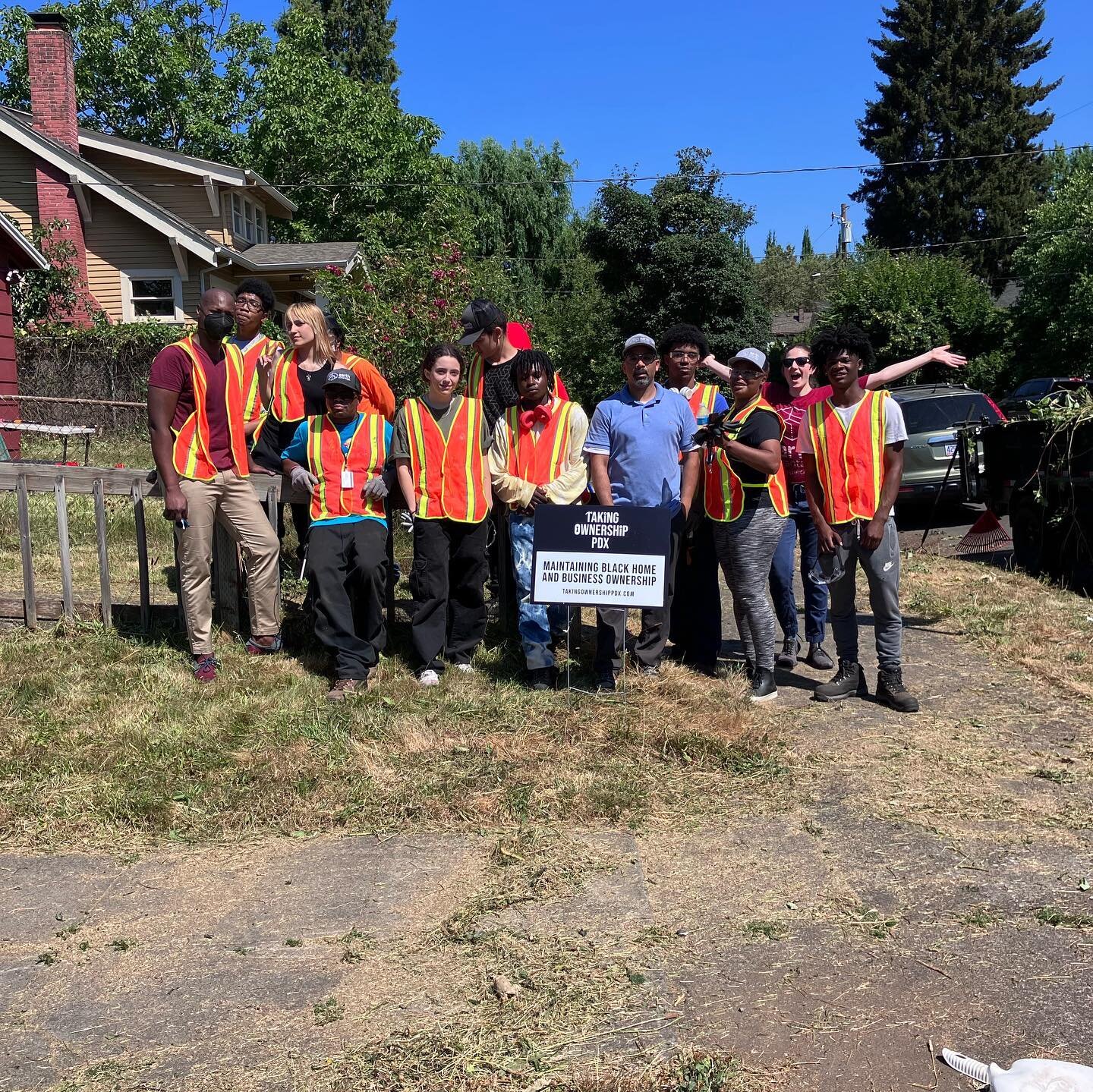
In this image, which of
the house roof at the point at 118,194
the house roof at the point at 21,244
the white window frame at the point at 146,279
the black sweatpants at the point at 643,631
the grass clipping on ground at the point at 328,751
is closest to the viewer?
the grass clipping on ground at the point at 328,751

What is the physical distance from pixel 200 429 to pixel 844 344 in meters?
3.58

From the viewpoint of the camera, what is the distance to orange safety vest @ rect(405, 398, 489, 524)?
20.7 feet

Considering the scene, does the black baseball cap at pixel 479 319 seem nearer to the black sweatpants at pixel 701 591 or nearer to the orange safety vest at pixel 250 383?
the orange safety vest at pixel 250 383

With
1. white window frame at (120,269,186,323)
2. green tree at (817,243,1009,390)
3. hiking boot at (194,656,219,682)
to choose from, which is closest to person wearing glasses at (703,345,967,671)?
hiking boot at (194,656,219,682)

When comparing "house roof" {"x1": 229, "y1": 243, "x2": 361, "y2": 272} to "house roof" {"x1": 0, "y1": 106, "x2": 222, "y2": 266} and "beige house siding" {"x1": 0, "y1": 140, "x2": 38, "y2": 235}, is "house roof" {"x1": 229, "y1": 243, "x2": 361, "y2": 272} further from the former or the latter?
"beige house siding" {"x1": 0, "y1": 140, "x2": 38, "y2": 235}

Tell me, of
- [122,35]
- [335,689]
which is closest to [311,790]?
[335,689]

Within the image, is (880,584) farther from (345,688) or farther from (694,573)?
(345,688)

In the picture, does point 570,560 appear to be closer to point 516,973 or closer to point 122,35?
point 516,973

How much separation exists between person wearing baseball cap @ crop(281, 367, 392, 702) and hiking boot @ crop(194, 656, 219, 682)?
0.66m

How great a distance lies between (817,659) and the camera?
275 inches

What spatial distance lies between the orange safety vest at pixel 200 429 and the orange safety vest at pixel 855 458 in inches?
131

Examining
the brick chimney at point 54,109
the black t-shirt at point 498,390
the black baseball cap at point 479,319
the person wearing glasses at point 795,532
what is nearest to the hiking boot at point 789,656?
the person wearing glasses at point 795,532

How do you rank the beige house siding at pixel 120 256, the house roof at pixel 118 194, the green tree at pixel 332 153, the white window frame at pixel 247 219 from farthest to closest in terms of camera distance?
the green tree at pixel 332 153
the white window frame at pixel 247 219
the beige house siding at pixel 120 256
the house roof at pixel 118 194

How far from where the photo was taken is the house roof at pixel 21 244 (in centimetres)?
1675
